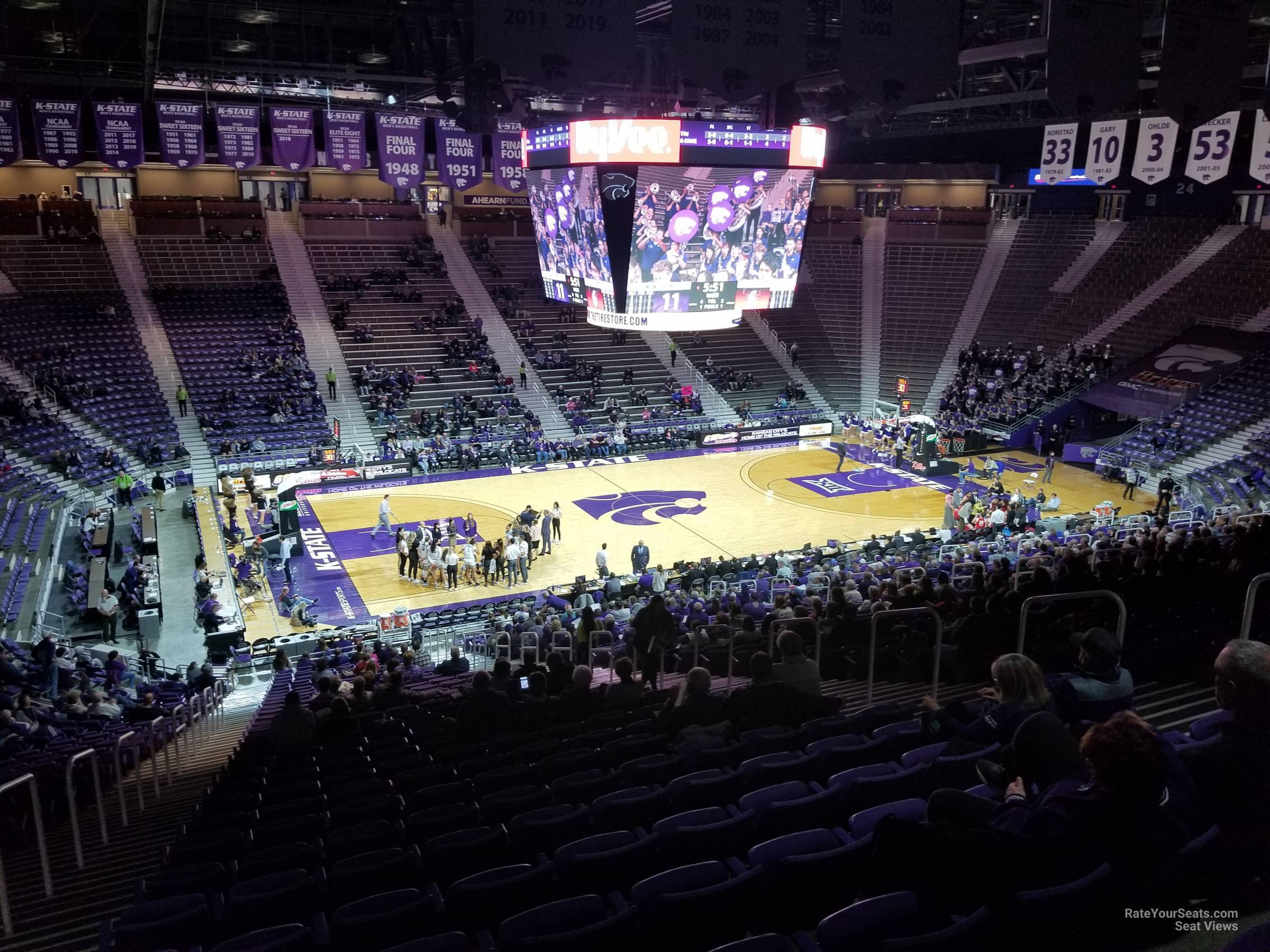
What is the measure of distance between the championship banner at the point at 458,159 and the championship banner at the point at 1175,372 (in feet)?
84.2

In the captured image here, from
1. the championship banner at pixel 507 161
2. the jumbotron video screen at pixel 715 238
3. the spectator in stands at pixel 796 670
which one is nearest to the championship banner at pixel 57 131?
the championship banner at pixel 507 161

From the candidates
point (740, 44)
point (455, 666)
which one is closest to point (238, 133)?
point (455, 666)

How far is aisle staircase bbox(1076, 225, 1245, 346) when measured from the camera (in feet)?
138

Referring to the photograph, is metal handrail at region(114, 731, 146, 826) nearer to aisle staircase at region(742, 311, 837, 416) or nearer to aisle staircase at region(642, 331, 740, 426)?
aisle staircase at region(642, 331, 740, 426)

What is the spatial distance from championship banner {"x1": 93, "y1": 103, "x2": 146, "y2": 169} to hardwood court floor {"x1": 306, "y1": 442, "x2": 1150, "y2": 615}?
11215mm

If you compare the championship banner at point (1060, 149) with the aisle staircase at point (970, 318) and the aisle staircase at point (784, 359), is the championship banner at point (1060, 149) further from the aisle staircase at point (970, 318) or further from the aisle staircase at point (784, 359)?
the aisle staircase at point (784, 359)

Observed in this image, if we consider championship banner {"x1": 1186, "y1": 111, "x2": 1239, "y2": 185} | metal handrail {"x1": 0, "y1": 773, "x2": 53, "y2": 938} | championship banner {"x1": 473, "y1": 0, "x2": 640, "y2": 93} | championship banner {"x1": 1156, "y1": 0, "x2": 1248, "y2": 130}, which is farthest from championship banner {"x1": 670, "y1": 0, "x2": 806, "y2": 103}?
championship banner {"x1": 1186, "y1": 111, "x2": 1239, "y2": 185}

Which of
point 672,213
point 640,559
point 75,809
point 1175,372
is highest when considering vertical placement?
point 672,213

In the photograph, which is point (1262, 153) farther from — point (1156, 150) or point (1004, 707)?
point (1004, 707)

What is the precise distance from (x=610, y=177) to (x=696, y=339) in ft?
78.4

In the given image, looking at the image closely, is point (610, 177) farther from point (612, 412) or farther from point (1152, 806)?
point (1152, 806)

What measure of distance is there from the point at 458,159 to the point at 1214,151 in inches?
767

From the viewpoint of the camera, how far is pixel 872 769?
564 cm

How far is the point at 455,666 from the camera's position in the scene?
15.6 metres
